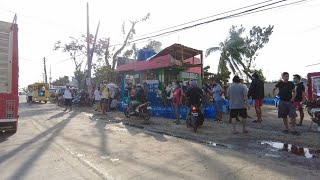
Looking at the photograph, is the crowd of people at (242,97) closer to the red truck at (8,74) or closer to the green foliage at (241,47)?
the red truck at (8,74)

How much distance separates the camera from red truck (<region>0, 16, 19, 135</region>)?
9.88 meters

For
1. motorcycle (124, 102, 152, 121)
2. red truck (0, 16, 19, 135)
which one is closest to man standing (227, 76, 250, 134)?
motorcycle (124, 102, 152, 121)

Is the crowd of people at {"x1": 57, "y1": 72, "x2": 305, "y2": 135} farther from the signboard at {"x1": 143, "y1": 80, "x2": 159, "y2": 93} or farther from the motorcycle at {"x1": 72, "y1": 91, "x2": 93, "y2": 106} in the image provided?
the motorcycle at {"x1": 72, "y1": 91, "x2": 93, "y2": 106}

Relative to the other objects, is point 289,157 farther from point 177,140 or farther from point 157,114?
point 157,114

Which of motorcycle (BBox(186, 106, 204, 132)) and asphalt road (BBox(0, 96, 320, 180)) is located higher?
motorcycle (BBox(186, 106, 204, 132))

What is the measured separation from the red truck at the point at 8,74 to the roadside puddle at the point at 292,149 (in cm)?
728

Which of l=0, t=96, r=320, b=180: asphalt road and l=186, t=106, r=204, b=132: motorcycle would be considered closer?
l=0, t=96, r=320, b=180: asphalt road

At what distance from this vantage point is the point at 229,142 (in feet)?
29.3

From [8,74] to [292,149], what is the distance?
8248 millimetres

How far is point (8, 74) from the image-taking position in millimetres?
10109

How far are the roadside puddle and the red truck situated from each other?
23.9 feet

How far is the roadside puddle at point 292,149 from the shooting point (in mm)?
7372

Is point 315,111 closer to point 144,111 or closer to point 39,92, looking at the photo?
point 144,111

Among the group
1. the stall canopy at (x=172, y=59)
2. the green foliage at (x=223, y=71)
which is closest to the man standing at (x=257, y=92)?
the stall canopy at (x=172, y=59)
